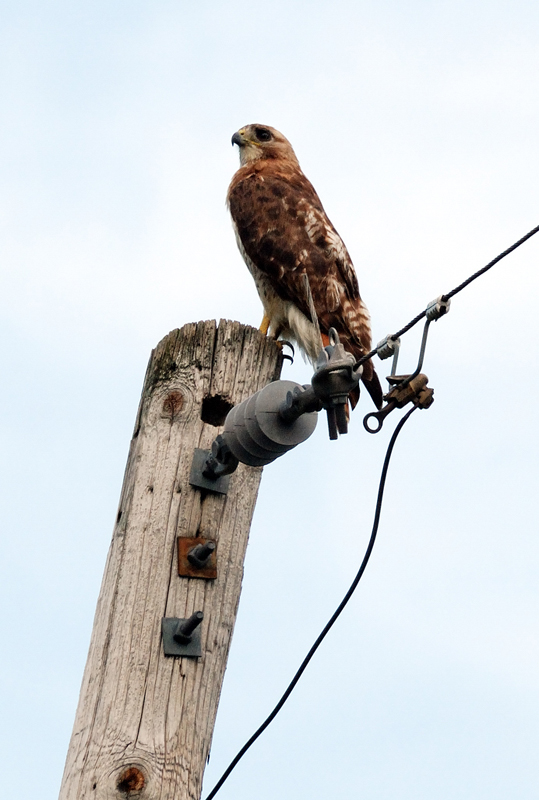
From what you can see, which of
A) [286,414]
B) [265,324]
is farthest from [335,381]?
[265,324]

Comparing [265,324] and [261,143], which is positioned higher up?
[261,143]

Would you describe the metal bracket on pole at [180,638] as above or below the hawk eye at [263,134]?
below

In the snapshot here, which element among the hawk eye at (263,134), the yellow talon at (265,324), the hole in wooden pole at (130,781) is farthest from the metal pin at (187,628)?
the hawk eye at (263,134)

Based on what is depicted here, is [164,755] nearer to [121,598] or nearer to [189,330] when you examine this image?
[121,598]

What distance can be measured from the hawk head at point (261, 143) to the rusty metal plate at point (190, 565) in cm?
425

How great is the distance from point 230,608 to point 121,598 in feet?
1.03

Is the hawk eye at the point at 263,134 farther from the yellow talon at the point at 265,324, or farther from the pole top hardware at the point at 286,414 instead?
the pole top hardware at the point at 286,414

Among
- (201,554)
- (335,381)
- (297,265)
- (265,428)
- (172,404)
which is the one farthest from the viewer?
(297,265)

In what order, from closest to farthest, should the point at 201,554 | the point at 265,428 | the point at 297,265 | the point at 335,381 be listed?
1. the point at 335,381
2. the point at 265,428
3. the point at 201,554
4. the point at 297,265

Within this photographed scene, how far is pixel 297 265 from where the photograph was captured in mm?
5281

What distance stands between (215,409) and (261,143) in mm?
3938

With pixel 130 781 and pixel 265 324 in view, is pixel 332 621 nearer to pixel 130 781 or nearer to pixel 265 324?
pixel 130 781

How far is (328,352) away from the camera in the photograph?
244cm

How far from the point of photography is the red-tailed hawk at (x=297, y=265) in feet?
16.8
